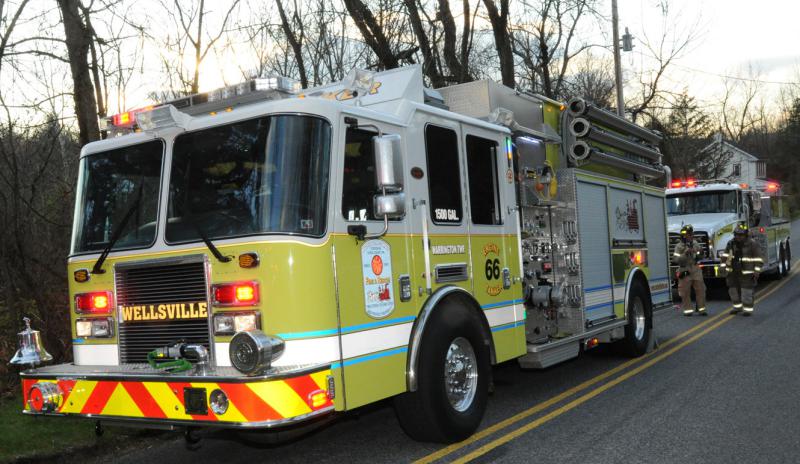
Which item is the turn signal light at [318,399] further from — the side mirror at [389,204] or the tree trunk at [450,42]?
the tree trunk at [450,42]

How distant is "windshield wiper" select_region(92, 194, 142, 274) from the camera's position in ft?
16.0

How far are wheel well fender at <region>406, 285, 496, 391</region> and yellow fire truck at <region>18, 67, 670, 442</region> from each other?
0.05ft

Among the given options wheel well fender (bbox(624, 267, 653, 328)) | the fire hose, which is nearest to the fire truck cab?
wheel well fender (bbox(624, 267, 653, 328))

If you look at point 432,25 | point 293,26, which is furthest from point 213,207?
point 432,25

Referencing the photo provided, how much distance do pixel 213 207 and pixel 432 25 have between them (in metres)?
13.1

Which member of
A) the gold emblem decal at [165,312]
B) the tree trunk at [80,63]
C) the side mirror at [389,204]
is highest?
the tree trunk at [80,63]

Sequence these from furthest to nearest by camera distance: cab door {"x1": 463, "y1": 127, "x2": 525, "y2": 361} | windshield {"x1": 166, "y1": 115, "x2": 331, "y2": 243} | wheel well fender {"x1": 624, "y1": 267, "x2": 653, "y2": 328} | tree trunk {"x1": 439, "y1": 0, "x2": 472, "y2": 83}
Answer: tree trunk {"x1": 439, "y1": 0, "x2": 472, "y2": 83} < wheel well fender {"x1": 624, "y1": 267, "x2": 653, "y2": 328} < cab door {"x1": 463, "y1": 127, "x2": 525, "y2": 361} < windshield {"x1": 166, "y1": 115, "x2": 331, "y2": 243}

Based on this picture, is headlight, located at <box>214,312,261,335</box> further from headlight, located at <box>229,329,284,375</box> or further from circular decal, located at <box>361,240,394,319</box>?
circular decal, located at <box>361,240,394,319</box>

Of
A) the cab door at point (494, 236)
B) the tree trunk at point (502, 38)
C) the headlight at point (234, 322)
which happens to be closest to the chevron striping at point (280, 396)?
the headlight at point (234, 322)

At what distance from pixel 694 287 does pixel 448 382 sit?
9.72 m

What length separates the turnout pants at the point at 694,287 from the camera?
44.0 ft

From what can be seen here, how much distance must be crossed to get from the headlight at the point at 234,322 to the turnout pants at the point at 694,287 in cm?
1117

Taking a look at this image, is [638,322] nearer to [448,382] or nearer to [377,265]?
[448,382]

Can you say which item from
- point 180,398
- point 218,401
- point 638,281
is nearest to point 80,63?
point 180,398
